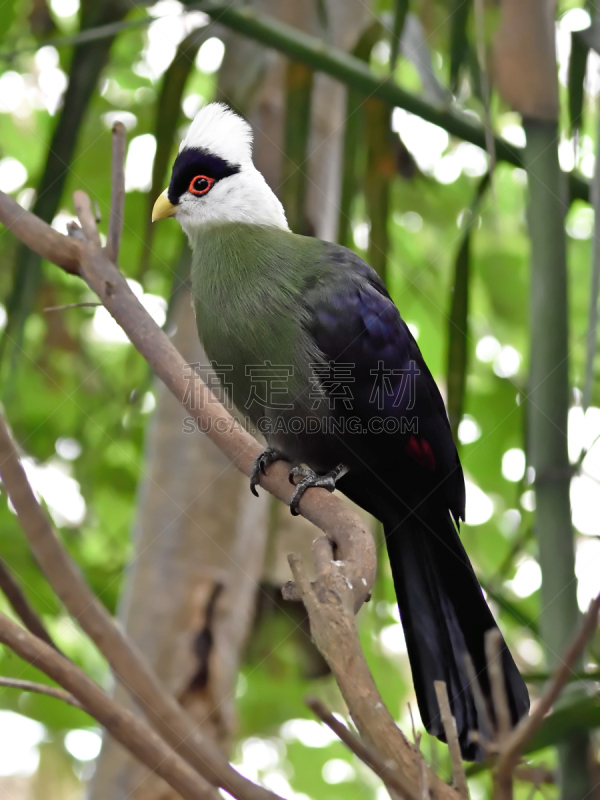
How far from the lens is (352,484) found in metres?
1.63

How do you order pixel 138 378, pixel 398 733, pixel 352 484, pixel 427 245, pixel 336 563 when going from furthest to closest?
1. pixel 427 245
2. pixel 138 378
3. pixel 352 484
4. pixel 336 563
5. pixel 398 733

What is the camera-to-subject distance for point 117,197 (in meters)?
1.38

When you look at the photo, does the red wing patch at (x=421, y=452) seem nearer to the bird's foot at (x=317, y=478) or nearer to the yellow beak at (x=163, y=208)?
the bird's foot at (x=317, y=478)

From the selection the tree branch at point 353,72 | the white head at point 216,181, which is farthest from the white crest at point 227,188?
the tree branch at point 353,72

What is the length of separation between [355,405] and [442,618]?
40 centimetres

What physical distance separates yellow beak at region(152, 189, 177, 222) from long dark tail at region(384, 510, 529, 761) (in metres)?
0.84

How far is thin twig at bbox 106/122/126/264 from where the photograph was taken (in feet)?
4.36

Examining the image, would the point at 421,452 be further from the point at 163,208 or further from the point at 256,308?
the point at 163,208

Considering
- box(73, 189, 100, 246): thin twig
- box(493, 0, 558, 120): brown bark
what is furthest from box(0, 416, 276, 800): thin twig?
box(493, 0, 558, 120): brown bark

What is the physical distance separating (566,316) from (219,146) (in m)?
0.93

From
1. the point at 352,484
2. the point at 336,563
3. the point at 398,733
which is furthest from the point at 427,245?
the point at 398,733

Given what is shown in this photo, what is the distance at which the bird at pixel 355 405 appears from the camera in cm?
145

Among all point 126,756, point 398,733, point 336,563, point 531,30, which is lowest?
point 126,756

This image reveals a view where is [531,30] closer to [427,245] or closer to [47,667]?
[47,667]
